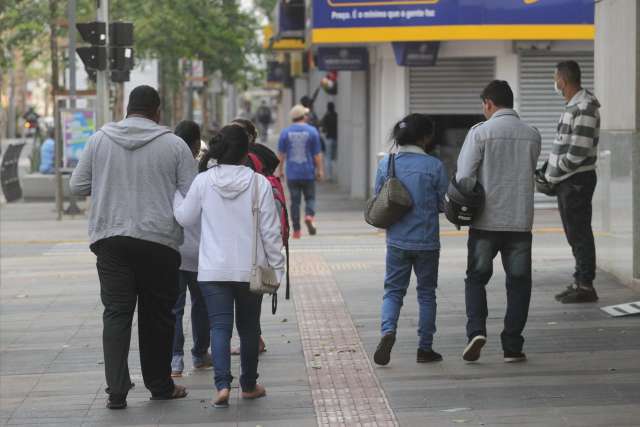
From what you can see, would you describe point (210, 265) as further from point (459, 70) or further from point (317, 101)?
point (317, 101)

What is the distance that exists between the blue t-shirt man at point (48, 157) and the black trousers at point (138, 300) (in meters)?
20.8

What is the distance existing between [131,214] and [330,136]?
84.4 ft

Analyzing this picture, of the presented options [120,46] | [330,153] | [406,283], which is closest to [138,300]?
[406,283]

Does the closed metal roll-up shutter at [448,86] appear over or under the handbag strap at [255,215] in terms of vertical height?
over

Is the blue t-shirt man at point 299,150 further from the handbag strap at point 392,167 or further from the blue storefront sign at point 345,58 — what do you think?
the handbag strap at point 392,167

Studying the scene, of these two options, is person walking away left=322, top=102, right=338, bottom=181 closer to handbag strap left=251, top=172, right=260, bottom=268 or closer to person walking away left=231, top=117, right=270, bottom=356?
person walking away left=231, top=117, right=270, bottom=356

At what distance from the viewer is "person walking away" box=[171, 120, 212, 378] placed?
796 cm

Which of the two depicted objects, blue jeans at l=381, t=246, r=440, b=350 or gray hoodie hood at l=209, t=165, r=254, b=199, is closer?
gray hoodie hood at l=209, t=165, r=254, b=199

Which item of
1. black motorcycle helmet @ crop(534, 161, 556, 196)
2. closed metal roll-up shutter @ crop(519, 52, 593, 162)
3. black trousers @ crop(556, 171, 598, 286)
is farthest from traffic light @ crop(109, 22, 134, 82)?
black trousers @ crop(556, 171, 598, 286)

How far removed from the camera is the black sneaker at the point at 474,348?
8.35 meters

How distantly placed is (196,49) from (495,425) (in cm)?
3030

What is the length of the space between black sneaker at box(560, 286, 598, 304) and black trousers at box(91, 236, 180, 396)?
13.9 ft

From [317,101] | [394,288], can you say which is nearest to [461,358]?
[394,288]

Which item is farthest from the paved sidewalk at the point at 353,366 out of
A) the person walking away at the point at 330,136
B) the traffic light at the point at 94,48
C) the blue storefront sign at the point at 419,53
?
the person walking away at the point at 330,136
